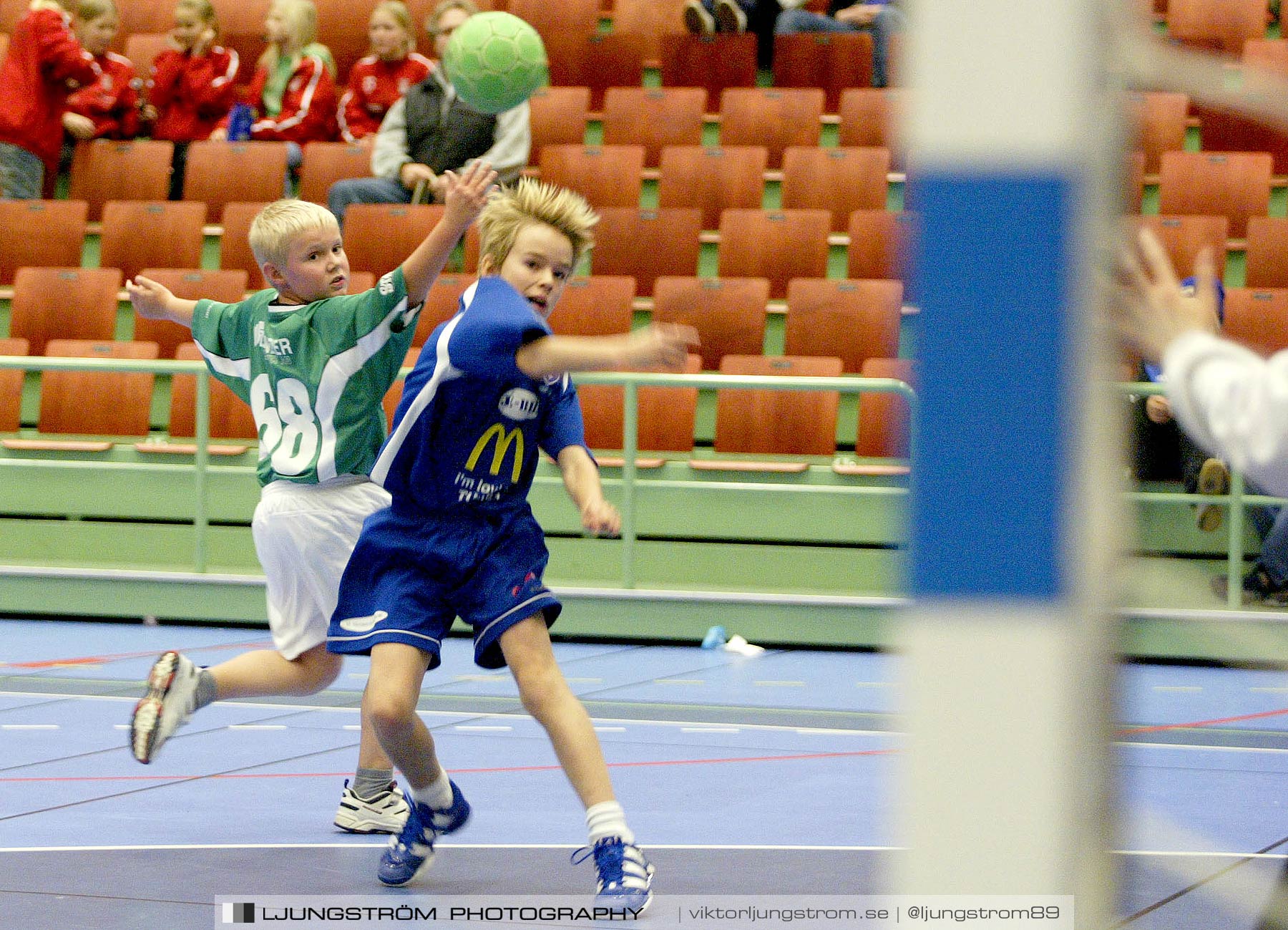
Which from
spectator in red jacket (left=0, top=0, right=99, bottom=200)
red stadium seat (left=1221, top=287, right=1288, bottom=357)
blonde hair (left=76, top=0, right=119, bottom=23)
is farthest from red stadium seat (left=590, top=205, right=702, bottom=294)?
blonde hair (left=76, top=0, right=119, bottom=23)

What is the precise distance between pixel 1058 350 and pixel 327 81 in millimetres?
9383

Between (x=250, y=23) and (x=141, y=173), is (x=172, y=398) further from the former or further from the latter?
(x=250, y=23)

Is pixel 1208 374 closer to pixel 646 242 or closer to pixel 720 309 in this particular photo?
pixel 720 309

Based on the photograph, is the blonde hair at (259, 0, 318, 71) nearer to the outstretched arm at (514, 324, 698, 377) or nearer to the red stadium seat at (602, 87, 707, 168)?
the red stadium seat at (602, 87, 707, 168)

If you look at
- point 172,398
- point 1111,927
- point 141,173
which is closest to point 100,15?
point 141,173

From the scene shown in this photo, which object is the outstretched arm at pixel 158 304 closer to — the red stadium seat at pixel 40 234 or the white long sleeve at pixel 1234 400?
the white long sleeve at pixel 1234 400

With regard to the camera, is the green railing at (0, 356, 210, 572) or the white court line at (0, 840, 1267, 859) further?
the green railing at (0, 356, 210, 572)

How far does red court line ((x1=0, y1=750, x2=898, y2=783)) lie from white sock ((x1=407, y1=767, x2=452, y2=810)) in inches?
45.6

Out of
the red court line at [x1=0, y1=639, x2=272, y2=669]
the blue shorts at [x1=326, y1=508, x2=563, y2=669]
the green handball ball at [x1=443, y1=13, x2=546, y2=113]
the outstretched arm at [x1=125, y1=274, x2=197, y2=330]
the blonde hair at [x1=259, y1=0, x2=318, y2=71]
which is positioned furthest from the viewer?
the blonde hair at [x1=259, y1=0, x2=318, y2=71]

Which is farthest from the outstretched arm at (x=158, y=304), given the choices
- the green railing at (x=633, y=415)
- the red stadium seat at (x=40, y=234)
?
the red stadium seat at (x=40, y=234)

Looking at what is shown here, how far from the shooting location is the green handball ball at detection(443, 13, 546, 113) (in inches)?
312

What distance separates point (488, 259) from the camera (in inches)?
143

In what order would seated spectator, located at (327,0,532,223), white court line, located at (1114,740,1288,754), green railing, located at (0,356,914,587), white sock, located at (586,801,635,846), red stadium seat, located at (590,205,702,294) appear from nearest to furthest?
white sock, located at (586,801,635,846) < white court line, located at (1114,740,1288,754) < green railing, located at (0,356,914,587) < red stadium seat, located at (590,205,702,294) < seated spectator, located at (327,0,532,223)

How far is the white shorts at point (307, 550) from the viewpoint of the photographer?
418cm
